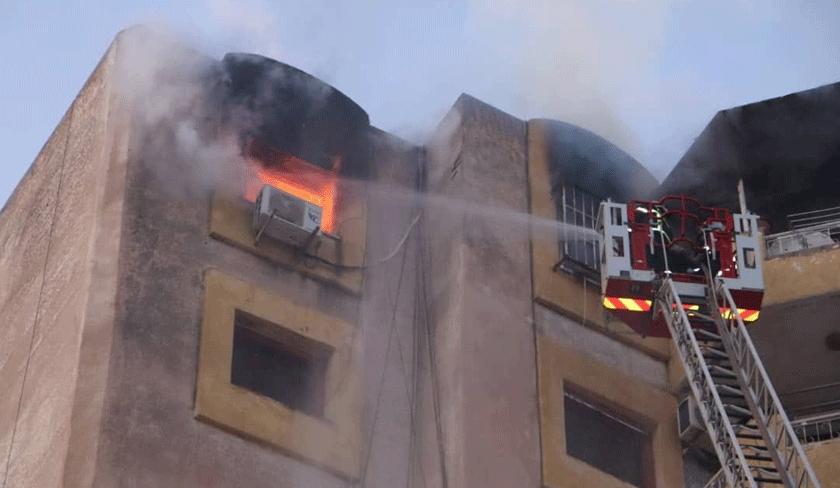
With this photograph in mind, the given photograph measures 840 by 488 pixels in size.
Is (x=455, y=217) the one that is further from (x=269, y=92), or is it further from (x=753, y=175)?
(x=753, y=175)

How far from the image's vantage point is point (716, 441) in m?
19.9

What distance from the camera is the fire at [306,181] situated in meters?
22.6

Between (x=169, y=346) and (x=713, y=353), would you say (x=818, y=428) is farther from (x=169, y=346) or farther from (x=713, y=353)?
(x=169, y=346)

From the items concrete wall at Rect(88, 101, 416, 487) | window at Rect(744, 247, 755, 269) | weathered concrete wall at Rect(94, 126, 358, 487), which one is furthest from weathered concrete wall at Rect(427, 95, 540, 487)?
window at Rect(744, 247, 755, 269)

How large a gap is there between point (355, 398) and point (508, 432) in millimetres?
1837

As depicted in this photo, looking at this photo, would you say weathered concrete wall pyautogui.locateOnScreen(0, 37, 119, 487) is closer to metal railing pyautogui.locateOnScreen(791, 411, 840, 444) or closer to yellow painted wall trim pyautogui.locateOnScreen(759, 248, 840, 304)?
yellow painted wall trim pyautogui.locateOnScreen(759, 248, 840, 304)

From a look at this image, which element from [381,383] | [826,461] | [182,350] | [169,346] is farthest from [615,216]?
[169,346]

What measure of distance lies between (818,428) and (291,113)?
25.6 feet

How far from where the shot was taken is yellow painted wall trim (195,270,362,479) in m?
19.8

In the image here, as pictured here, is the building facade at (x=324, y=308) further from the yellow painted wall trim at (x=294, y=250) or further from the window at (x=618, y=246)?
the window at (x=618, y=246)

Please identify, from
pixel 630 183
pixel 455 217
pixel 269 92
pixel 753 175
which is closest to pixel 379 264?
pixel 455 217

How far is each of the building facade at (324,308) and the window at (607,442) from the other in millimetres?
32

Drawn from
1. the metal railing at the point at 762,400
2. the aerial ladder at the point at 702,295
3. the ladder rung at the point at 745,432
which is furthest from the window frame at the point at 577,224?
the ladder rung at the point at 745,432

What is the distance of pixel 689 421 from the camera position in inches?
882
